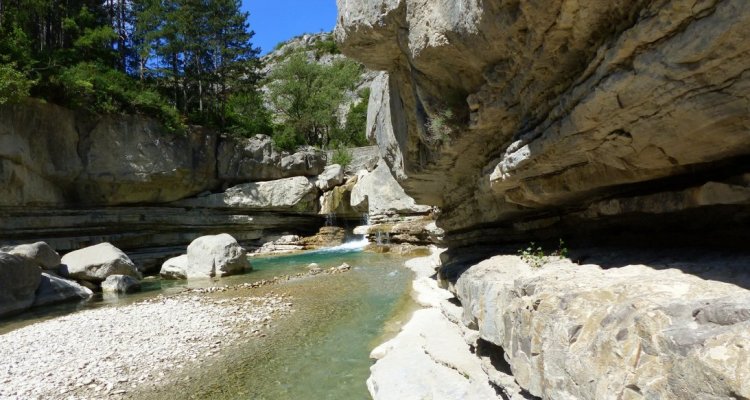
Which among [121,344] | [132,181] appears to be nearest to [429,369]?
[121,344]

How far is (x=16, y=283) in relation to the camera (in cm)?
1345

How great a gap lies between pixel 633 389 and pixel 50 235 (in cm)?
2957

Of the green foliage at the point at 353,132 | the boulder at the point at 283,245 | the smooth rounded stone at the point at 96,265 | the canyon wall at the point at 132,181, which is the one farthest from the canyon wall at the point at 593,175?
the green foliage at the point at 353,132

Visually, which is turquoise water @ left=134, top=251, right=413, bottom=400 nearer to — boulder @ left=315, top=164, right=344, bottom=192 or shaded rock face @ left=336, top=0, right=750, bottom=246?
shaded rock face @ left=336, top=0, right=750, bottom=246

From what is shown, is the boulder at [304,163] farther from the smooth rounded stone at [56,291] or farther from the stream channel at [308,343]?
the smooth rounded stone at [56,291]

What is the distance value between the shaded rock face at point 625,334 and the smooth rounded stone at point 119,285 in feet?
53.5

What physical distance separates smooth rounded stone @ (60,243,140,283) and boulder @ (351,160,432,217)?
15.1 m

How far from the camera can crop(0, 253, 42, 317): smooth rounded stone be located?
1288 cm

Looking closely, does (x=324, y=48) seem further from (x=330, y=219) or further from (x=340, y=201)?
(x=340, y=201)

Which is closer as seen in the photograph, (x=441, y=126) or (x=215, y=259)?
(x=441, y=126)

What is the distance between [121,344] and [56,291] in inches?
314

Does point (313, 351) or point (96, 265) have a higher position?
point (96, 265)

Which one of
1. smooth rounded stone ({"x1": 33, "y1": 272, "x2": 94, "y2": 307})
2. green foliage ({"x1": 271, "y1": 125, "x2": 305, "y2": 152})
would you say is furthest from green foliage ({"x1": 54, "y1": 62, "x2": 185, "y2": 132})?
smooth rounded stone ({"x1": 33, "y1": 272, "x2": 94, "y2": 307})

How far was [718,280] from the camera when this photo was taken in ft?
11.2
